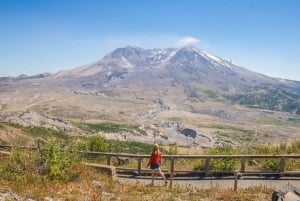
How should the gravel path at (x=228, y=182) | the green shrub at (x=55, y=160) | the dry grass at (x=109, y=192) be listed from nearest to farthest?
1. the dry grass at (x=109, y=192)
2. the green shrub at (x=55, y=160)
3. the gravel path at (x=228, y=182)

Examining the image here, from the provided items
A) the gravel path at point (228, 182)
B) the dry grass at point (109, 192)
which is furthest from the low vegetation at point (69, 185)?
the gravel path at point (228, 182)

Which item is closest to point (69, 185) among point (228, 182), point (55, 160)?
point (55, 160)

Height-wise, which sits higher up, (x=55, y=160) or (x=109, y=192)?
(x=55, y=160)

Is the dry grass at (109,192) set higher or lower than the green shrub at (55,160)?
lower

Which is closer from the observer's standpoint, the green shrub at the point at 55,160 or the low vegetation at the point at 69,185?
the low vegetation at the point at 69,185

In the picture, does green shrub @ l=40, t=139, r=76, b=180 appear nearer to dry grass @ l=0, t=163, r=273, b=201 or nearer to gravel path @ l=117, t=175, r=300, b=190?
dry grass @ l=0, t=163, r=273, b=201

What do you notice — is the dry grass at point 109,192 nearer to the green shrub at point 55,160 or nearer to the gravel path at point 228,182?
the green shrub at point 55,160

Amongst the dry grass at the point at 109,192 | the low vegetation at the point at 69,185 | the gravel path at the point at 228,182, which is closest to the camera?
the dry grass at the point at 109,192

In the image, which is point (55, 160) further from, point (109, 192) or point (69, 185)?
point (109, 192)

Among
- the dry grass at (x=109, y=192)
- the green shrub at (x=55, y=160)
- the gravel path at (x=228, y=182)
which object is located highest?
the green shrub at (x=55, y=160)

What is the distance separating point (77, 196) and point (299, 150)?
47.3ft

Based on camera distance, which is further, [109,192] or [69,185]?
[109,192]

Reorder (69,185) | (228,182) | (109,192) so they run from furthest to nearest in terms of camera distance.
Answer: (228,182), (109,192), (69,185)

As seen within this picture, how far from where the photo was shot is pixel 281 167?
1772cm
